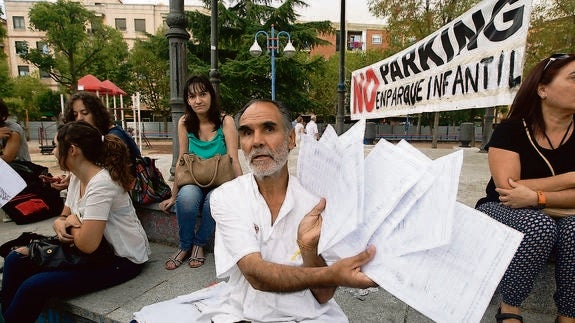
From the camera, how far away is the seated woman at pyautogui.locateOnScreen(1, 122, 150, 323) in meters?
2.17

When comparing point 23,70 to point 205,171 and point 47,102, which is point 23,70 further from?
point 205,171

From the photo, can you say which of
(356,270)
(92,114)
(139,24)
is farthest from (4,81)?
(356,270)

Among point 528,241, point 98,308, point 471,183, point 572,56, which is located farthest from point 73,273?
point 471,183

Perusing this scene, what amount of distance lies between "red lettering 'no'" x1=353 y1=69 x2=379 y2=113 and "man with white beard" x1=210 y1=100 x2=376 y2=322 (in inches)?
67.4

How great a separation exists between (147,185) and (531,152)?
310 cm

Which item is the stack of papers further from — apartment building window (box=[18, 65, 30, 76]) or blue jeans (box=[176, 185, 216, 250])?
apartment building window (box=[18, 65, 30, 76])

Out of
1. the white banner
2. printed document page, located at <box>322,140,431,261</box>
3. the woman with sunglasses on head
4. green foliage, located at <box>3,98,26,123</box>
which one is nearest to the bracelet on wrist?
the woman with sunglasses on head

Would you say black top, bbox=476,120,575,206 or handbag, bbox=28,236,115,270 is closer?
black top, bbox=476,120,575,206

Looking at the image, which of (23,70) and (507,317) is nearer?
(507,317)

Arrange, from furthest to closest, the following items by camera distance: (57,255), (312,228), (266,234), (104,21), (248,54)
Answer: (104,21) < (248,54) < (57,255) < (266,234) < (312,228)

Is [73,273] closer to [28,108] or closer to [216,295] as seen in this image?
[216,295]

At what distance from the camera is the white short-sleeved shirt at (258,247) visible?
4.77 ft

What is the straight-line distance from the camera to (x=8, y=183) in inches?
114

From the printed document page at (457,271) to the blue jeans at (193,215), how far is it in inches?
88.3
